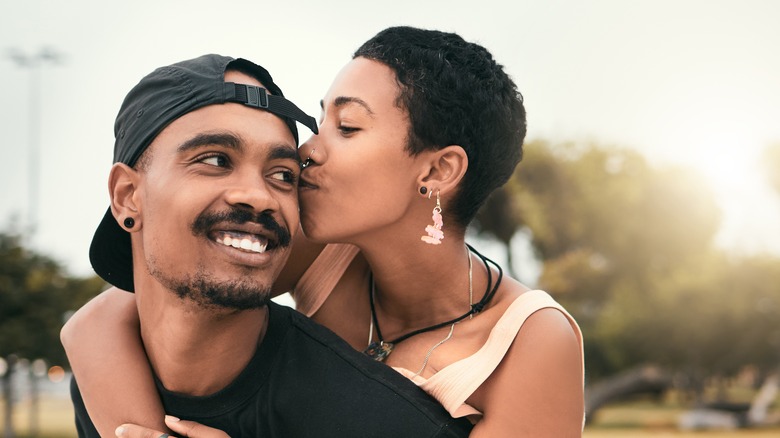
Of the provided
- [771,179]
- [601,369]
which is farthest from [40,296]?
[771,179]

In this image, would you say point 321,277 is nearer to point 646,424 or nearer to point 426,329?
point 426,329

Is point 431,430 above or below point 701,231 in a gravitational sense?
below

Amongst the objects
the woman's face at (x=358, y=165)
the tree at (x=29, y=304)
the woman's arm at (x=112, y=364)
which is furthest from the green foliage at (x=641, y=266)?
the woman's arm at (x=112, y=364)

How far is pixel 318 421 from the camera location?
309 centimetres

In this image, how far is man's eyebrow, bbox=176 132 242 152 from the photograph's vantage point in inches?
115

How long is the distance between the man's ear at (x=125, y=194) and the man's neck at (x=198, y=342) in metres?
0.29

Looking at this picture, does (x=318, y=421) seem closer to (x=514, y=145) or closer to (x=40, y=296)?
(x=514, y=145)

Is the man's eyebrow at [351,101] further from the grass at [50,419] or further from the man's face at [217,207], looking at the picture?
the grass at [50,419]

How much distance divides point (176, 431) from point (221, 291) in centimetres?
58

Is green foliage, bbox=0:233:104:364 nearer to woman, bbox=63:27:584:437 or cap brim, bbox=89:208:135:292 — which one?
woman, bbox=63:27:584:437

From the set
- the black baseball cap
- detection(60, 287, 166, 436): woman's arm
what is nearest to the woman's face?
the black baseball cap

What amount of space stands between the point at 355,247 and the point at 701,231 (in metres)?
42.1

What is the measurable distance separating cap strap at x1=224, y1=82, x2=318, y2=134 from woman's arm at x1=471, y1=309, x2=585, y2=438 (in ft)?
4.01

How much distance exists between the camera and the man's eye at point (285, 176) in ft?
10.3
